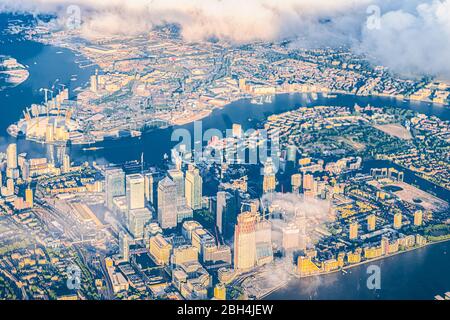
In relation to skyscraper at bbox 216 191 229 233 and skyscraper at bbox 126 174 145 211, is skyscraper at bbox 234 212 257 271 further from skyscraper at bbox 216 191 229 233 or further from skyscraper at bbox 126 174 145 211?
skyscraper at bbox 126 174 145 211

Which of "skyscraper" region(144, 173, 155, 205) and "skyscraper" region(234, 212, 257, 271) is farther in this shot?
"skyscraper" region(144, 173, 155, 205)

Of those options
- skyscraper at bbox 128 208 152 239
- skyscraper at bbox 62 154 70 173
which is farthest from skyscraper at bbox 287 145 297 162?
skyscraper at bbox 62 154 70 173

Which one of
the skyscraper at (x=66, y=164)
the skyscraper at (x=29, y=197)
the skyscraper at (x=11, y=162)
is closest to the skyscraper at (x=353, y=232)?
the skyscraper at (x=29, y=197)

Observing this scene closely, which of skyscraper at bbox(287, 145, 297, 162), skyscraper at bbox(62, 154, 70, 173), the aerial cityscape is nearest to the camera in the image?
the aerial cityscape

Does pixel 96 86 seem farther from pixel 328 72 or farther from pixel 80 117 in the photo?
pixel 328 72
